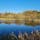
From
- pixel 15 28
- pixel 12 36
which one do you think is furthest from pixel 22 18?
pixel 12 36

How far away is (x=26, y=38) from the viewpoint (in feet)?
6.40

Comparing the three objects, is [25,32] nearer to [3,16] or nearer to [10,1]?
[3,16]

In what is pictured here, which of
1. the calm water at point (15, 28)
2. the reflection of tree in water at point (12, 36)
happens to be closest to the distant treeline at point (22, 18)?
the calm water at point (15, 28)

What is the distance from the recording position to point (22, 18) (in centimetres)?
194

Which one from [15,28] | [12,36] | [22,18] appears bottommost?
[12,36]

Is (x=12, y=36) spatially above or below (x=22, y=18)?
below

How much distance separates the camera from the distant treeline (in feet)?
6.32

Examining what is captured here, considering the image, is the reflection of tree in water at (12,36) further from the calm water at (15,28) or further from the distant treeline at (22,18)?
the distant treeline at (22,18)

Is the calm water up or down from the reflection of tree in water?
up

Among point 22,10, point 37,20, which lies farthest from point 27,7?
point 37,20

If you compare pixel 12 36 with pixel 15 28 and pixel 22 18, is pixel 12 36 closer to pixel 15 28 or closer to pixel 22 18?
pixel 15 28

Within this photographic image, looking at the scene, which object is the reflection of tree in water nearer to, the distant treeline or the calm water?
the calm water

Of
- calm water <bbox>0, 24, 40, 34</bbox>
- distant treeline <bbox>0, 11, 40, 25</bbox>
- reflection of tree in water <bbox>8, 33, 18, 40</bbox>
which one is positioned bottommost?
reflection of tree in water <bbox>8, 33, 18, 40</bbox>

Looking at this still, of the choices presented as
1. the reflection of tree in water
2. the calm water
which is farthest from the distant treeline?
the reflection of tree in water
